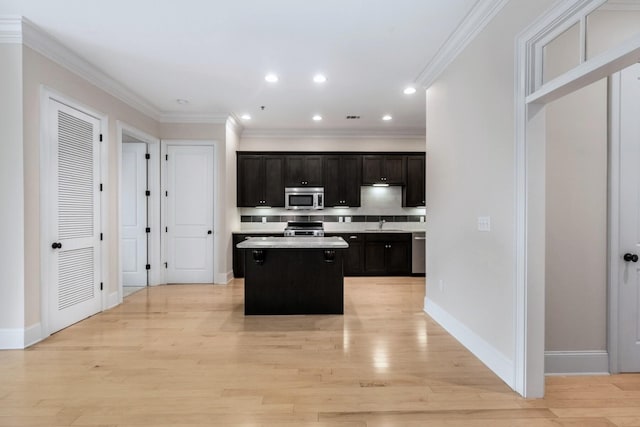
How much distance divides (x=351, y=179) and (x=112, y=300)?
447 centimetres

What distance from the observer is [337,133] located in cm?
673

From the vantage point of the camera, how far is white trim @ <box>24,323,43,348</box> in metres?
3.03

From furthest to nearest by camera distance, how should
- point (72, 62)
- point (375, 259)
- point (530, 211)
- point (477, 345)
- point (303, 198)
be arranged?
point (303, 198)
point (375, 259)
point (72, 62)
point (477, 345)
point (530, 211)

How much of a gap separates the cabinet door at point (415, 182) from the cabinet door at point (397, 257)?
93 centimetres

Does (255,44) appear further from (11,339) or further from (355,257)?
(355,257)

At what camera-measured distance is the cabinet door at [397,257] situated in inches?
248

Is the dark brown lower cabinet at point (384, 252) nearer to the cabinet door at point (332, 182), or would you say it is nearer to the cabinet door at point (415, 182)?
the cabinet door at point (415, 182)

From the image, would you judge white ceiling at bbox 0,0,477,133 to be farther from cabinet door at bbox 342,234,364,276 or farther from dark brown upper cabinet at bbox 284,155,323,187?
cabinet door at bbox 342,234,364,276

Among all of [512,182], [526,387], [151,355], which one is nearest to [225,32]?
[512,182]

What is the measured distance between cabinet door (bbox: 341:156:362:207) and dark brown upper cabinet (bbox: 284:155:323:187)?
0.48 metres

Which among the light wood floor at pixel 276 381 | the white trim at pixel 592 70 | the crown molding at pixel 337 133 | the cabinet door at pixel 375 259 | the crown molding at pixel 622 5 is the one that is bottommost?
the light wood floor at pixel 276 381

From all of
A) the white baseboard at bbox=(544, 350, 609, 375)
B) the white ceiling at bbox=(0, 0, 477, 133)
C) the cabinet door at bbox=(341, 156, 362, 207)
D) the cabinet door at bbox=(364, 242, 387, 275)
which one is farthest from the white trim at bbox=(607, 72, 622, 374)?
the cabinet door at bbox=(341, 156, 362, 207)

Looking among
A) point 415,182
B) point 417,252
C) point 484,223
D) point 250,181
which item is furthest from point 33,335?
point 415,182

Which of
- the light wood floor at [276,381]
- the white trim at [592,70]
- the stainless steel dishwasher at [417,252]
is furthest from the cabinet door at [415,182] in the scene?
the white trim at [592,70]
